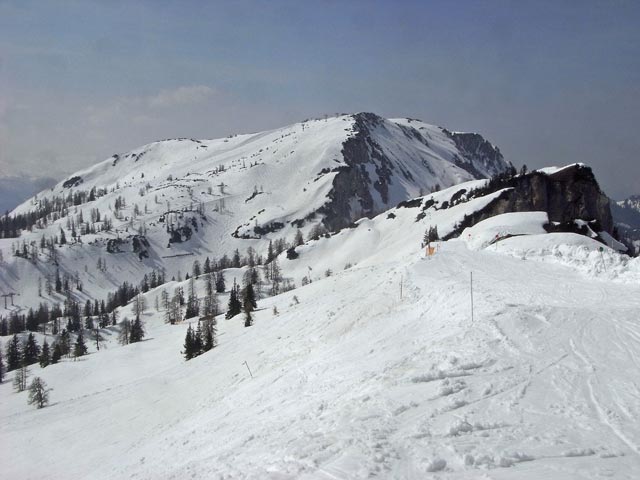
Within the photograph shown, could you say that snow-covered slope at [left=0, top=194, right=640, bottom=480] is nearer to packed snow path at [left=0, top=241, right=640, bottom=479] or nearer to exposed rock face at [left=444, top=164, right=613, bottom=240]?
packed snow path at [left=0, top=241, right=640, bottom=479]

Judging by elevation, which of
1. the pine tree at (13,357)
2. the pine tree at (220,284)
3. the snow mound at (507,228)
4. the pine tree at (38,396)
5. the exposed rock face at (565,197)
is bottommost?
the pine tree at (13,357)

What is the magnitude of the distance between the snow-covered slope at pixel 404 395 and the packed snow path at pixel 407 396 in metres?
0.08

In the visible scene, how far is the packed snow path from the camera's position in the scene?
11102mm

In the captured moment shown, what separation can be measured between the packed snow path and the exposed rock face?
5624 centimetres

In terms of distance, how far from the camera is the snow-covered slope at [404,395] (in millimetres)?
11148

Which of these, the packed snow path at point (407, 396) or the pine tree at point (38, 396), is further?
the pine tree at point (38, 396)

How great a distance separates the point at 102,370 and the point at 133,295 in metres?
106

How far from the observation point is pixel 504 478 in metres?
9.68

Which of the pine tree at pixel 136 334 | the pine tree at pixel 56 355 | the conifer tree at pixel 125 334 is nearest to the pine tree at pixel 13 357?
the pine tree at pixel 56 355

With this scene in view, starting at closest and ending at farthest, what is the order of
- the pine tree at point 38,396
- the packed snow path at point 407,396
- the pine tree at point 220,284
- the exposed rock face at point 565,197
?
the packed snow path at point 407,396 → the pine tree at point 38,396 → the exposed rock face at point 565,197 → the pine tree at point 220,284

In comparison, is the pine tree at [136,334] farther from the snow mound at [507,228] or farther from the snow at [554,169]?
the snow at [554,169]

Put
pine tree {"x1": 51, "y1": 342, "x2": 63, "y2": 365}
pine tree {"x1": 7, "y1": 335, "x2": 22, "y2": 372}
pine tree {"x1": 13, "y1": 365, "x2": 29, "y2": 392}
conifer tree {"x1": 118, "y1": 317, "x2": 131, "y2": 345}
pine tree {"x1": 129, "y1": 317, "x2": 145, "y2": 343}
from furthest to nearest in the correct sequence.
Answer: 1. conifer tree {"x1": 118, "y1": 317, "x2": 131, "y2": 345}
2. pine tree {"x1": 129, "y1": 317, "x2": 145, "y2": 343}
3. pine tree {"x1": 7, "y1": 335, "x2": 22, "y2": 372}
4. pine tree {"x1": 51, "y1": 342, "x2": 63, "y2": 365}
5. pine tree {"x1": 13, "y1": 365, "x2": 29, "y2": 392}

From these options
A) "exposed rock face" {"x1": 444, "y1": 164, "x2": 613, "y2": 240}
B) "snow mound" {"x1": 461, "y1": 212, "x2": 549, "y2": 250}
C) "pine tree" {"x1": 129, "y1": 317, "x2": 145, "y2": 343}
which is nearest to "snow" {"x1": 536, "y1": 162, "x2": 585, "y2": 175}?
"exposed rock face" {"x1": 444, "y1": 164, "x2": 613, "y2": 240}

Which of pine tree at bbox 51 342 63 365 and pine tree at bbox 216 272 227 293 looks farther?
pine tree at bbox 216 272 227 293
